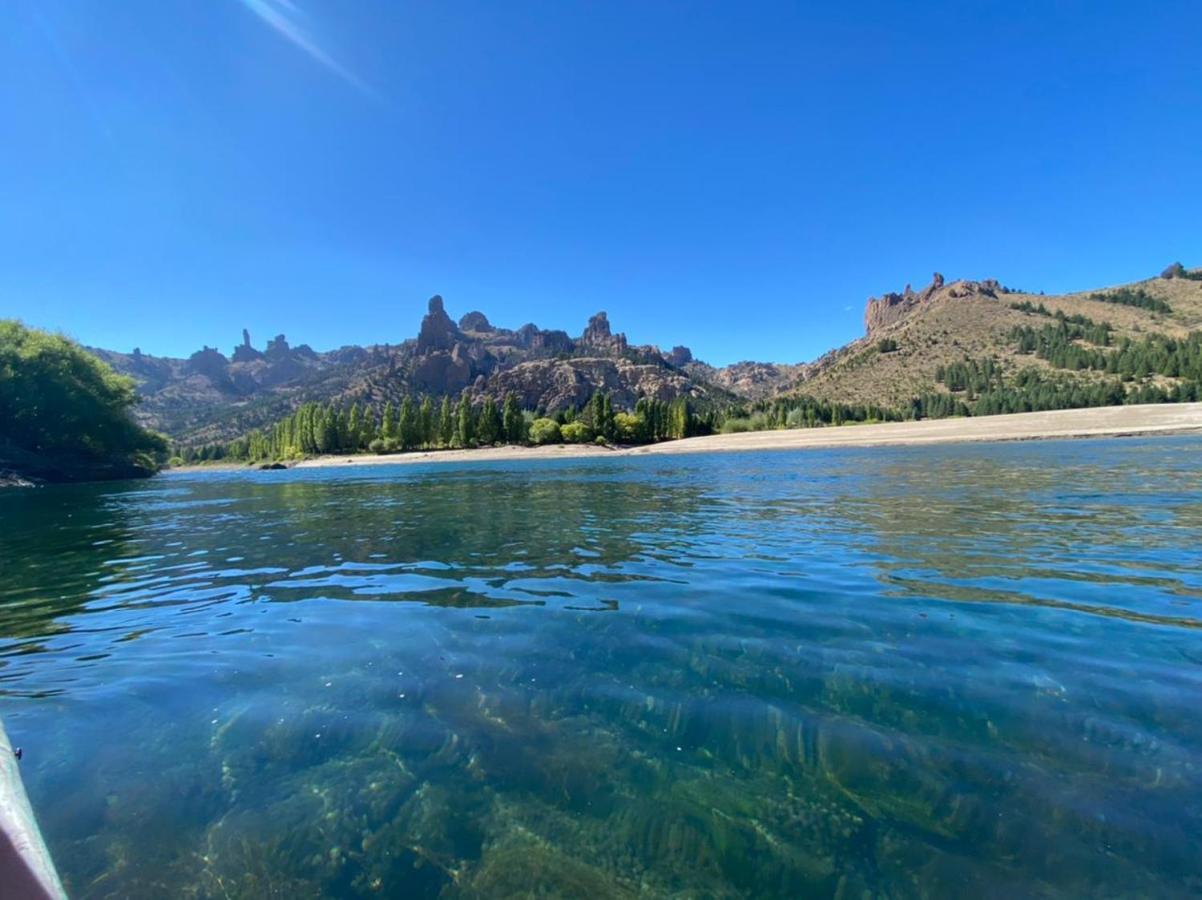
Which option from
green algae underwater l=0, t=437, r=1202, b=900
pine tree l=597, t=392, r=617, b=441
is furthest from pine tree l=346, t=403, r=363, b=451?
green algae underwater l=0, t=437, r=1202, b=900

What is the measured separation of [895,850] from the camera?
14.4 ft

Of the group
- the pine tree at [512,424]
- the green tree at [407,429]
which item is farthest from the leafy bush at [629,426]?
the green tree at [407,429]

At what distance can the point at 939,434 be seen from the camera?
308 feet

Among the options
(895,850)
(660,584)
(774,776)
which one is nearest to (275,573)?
(660,584)

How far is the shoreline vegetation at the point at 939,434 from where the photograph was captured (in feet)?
268

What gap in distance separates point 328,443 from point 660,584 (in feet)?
508

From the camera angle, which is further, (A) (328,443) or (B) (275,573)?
(A) (328,443)

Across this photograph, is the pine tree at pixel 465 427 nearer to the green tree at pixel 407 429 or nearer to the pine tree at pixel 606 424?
the green tree at pixel 407 429

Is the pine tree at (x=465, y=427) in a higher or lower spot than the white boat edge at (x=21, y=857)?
higher

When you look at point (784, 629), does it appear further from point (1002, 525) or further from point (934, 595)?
point (1002, 525)

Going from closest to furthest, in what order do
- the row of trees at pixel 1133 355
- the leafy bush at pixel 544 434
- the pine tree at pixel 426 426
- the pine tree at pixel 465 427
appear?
the pine tree at pixel 465 427 → the row of trees at pixel 1133 355 → the pine tree at pixel 426 426 → the leafy bush at pixel 544 434

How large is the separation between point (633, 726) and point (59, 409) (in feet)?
312

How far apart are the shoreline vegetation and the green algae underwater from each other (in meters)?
85.6

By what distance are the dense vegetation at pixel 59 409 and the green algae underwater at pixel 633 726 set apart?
256 ft
